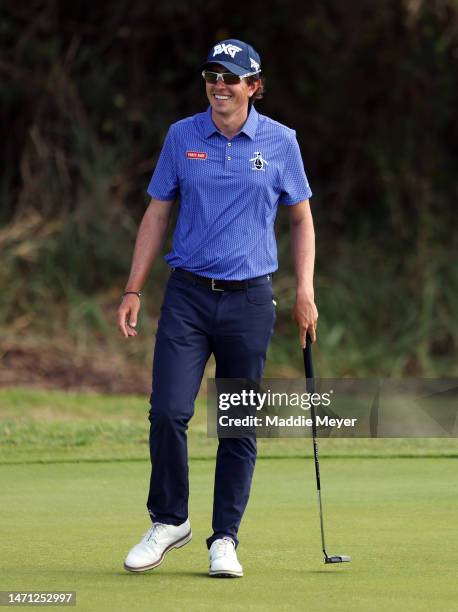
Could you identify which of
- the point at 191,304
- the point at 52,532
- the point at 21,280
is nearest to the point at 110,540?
the point at 52,532

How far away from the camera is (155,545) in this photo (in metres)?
5.49

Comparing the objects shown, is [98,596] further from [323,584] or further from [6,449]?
[6,449]

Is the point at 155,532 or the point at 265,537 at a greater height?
the point at 155,532

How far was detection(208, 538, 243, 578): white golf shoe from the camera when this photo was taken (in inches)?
208

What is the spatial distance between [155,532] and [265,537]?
749mm

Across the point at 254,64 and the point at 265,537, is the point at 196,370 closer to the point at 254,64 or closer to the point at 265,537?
the point at 265,537

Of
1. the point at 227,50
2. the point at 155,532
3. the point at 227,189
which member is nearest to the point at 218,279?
the point at 227,189

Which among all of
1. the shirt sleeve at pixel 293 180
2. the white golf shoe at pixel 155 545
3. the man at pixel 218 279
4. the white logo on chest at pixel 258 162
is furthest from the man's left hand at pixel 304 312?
the white golf shoe at pixel 155 545

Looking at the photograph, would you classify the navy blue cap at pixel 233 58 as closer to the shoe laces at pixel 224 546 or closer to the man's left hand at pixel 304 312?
the man's left hand at pixel 304 312

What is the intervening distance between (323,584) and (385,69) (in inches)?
507

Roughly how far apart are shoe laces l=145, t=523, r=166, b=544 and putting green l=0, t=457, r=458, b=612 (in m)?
0.12

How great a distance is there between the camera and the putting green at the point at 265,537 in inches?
196

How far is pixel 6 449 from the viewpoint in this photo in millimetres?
Result: 9344

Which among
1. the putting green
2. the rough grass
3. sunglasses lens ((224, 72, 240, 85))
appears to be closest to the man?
sunglasses lens ((224, 72, 240, 85))
